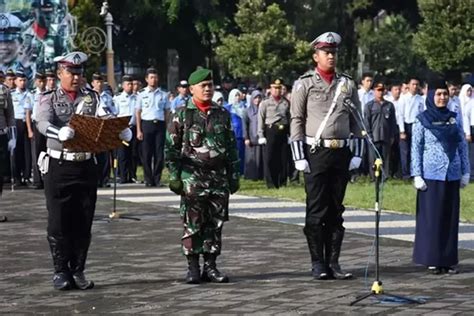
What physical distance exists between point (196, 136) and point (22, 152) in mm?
12454

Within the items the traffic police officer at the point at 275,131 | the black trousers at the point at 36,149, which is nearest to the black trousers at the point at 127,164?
the black trousers at the point at 36,149

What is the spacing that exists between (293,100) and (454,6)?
25.2m

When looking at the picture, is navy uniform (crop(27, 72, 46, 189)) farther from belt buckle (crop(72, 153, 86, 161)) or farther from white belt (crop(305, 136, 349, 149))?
white belt (crop(305, 136, 349, 149))

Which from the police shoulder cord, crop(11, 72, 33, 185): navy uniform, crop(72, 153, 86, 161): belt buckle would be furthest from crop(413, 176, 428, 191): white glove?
crop(11, 72, 33, 185): navy uniform

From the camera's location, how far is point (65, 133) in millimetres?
10617

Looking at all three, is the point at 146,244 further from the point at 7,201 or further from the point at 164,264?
the point at 7,201

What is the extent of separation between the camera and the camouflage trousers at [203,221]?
439 inches

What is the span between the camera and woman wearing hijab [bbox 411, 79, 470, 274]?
11.7 m

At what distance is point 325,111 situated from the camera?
11.3 meters

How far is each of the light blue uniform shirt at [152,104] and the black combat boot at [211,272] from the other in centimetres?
1092

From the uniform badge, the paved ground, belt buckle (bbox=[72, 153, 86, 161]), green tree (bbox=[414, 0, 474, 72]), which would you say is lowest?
the paved ground

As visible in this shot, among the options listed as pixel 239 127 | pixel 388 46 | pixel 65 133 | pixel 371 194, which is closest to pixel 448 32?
pixel 239 127

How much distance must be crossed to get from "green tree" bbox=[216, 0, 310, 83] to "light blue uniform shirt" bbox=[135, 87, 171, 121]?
2002 cm

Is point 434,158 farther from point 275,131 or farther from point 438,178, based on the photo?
point 275,131
